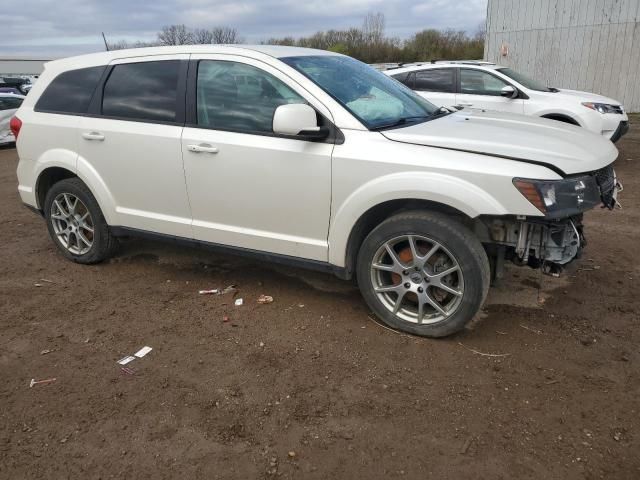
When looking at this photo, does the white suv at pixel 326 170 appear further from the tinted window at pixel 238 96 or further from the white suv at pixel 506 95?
the white suv at pixel 506 95

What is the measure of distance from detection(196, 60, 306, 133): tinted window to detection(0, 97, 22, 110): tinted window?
12.7m

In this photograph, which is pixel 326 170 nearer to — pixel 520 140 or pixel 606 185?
pixel 520 140

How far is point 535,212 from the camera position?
10.2ft

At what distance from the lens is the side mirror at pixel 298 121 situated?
3.42 m

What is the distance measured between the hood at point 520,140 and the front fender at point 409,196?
0.76ft

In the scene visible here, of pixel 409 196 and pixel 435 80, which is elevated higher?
pixel 435 80

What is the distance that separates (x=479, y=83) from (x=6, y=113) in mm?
11979

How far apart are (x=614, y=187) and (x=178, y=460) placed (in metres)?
3.25

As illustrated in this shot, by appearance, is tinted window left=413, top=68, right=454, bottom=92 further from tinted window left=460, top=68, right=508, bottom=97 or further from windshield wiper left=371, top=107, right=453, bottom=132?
windshield wiper left=371, top=107, right=453, bottom=132

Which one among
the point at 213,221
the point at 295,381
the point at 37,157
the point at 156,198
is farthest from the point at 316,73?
the point at 37,157

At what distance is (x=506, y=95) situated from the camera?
9125 mm

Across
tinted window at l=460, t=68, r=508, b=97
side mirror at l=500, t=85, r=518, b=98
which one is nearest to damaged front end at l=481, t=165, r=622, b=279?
side mirror at l=500, t=85, r=518, b=98

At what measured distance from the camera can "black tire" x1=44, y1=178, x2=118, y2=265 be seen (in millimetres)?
4848

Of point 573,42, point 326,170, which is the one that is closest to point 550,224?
point 326,170
